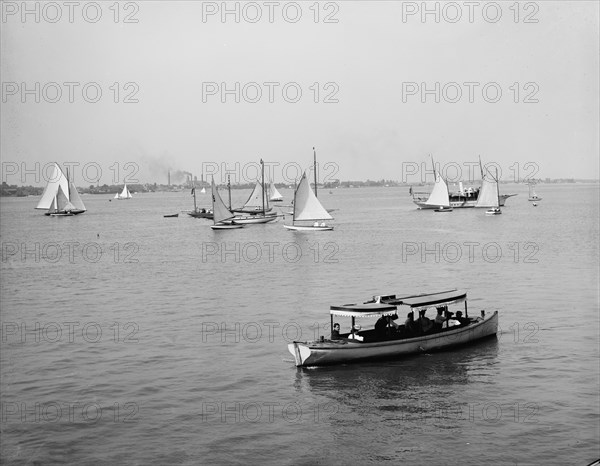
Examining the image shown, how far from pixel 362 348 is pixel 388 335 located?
1.34 meters

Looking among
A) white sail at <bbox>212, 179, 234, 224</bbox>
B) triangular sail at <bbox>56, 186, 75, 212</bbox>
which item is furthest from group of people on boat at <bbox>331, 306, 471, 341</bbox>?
triangular sail at <bbox>56, 186, 75, 212</bbox>

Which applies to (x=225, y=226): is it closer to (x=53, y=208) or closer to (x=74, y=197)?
(x=74, y=197)

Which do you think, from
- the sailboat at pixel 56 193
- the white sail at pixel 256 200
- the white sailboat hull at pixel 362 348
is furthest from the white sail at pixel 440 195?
the white sailboat hull at pixel 362 348

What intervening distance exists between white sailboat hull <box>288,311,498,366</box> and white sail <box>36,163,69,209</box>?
111 m

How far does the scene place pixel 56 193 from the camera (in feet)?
461

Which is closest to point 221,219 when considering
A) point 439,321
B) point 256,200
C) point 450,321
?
point 256,200

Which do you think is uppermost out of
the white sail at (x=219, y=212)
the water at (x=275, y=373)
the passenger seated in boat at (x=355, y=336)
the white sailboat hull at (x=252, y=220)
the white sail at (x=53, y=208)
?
the white sail at (x=53, y=208)

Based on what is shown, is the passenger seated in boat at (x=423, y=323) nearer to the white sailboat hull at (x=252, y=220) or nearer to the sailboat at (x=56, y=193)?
the white sailboat hull at (x=252, y=220)

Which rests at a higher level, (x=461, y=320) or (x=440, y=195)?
(x=440, y=195)

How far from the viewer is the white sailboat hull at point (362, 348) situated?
1068 inches

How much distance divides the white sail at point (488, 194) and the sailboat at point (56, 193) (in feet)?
242

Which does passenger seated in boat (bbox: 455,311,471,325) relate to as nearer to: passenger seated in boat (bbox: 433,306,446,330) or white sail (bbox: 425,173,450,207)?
passenger seated in boat (bbox: 433,306,446,330)

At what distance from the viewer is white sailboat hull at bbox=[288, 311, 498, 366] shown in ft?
89.0

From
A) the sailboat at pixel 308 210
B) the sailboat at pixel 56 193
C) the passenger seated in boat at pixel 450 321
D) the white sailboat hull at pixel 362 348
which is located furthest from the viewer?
the sailboat at pixel 56 193
